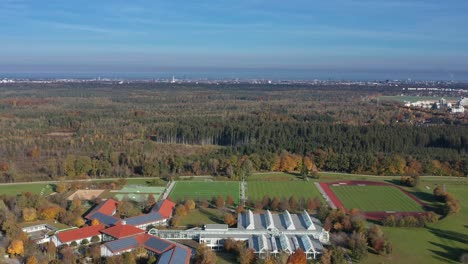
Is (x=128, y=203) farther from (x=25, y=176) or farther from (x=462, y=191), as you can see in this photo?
(x=462, y=191)

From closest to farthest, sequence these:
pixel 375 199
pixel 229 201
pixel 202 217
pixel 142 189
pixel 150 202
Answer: pixel 202 217 → pixel 150 202 → pixel 229 201 → pixel 375 199 → pixel 142 189

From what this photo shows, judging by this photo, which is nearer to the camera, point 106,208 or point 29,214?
point 29,214

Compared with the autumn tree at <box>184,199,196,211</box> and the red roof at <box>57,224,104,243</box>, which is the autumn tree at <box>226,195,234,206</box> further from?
the red roof at <box>57,224,104,243</box>

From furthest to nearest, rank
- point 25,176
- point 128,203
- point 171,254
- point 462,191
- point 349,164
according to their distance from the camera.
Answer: point 349,164 < point 25,176 < point 462,191 < point 128,203 < point 171,254

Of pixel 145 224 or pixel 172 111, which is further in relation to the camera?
A: pixel 172 111

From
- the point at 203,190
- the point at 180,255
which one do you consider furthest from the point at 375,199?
the point at 180,255

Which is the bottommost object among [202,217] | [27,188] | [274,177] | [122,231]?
[27,188]

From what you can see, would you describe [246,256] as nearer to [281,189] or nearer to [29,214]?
[29,214]

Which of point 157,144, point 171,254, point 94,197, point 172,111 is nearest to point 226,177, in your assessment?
point 94,197
